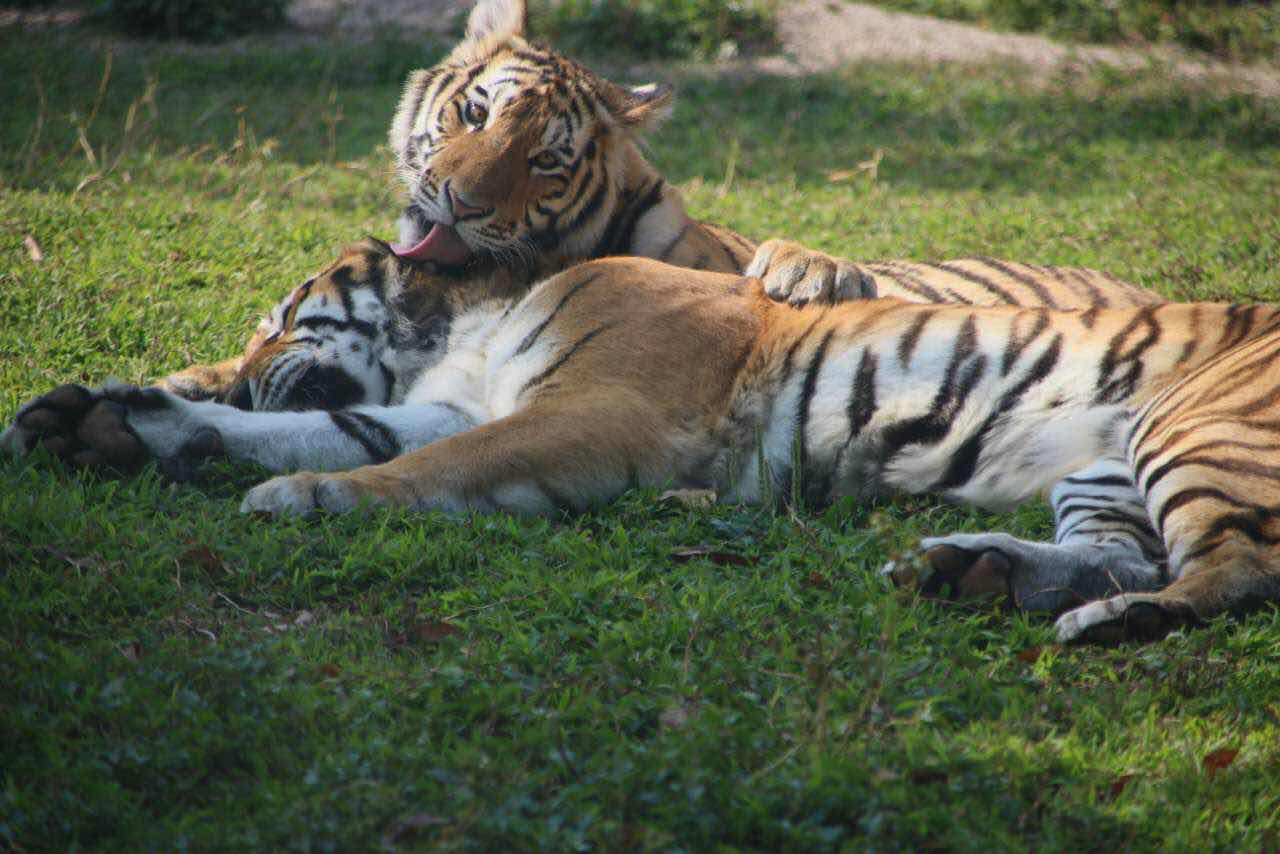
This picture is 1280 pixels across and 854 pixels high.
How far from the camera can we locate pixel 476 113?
148 inches

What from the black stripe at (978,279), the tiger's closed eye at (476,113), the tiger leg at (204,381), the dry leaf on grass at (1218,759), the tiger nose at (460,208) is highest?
the tiger's closed eye at (476,113)

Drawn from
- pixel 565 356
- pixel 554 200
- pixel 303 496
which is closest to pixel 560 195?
pixel 554 200

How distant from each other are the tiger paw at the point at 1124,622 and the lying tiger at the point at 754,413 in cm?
11

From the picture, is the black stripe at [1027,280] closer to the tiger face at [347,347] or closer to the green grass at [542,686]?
the green grass at [542,686]

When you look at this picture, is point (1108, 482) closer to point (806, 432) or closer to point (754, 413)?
point (806, 432)

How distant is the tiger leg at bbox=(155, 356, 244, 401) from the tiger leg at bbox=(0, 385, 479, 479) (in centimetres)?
31

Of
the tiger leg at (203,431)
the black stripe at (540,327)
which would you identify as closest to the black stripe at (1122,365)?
the black stripe at (540,327)

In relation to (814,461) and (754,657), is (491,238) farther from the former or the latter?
(754,657)

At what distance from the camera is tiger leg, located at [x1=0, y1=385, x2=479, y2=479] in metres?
2.92

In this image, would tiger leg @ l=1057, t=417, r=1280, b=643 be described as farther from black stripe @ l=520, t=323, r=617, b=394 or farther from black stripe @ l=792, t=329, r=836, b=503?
black stripe @ l=520, t=323, r=617, b=394

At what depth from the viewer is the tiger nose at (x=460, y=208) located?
3.47 m

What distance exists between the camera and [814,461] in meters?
3.10

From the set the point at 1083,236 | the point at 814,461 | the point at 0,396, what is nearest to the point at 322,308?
the point at 0,396

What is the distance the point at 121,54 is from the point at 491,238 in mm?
5856
